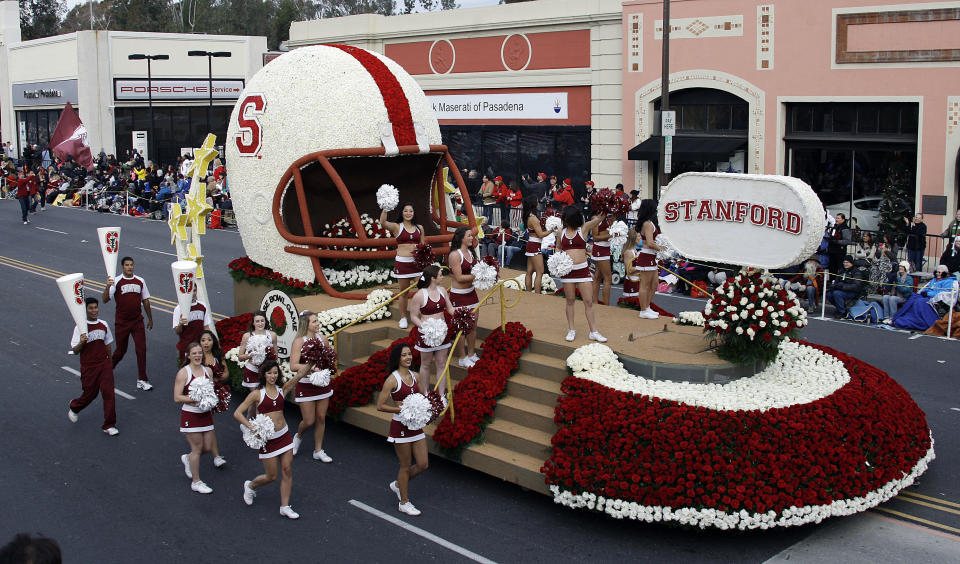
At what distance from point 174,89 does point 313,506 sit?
134 ft

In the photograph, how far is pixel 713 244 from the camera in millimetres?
10094

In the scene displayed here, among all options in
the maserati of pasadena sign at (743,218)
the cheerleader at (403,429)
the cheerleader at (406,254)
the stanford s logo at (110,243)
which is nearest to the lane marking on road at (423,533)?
the cheerleader at (403,429)

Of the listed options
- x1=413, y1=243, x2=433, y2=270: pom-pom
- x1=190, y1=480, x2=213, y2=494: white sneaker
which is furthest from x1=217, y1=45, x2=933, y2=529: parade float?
x1=190, y1=480, x2=213, y2=494: white sneaker

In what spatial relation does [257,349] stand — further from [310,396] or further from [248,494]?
[248,494]

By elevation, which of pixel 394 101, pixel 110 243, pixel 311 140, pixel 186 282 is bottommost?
pixel 186 282

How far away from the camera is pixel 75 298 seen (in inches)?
429

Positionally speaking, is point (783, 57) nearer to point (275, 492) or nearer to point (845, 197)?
point (845, 197)

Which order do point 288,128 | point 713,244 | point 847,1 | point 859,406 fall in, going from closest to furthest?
point 859,406
point 713,244
point 288,128
point 847,1

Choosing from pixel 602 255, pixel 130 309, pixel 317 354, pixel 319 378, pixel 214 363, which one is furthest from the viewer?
pixel 602 255

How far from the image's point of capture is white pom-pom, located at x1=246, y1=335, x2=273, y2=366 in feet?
32.5

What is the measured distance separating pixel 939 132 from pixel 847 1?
3378mm

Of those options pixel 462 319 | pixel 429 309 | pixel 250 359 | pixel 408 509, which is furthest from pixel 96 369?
pixel 408 509

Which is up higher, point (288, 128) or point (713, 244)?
point (288, 128)

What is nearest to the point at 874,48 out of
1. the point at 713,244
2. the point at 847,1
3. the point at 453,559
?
the point at 847,1
